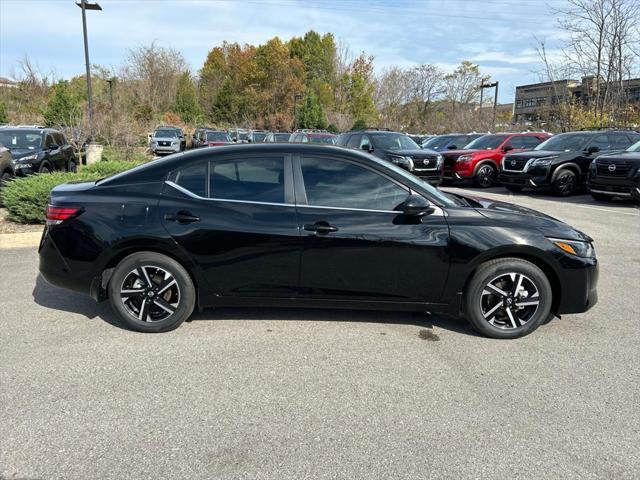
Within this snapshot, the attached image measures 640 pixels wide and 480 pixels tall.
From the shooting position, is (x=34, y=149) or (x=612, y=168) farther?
(x=34, y=149)

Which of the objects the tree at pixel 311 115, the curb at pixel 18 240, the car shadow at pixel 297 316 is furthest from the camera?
the tree at pixel 311 115

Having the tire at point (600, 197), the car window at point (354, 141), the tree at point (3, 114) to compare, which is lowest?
the tire at point (600, 197)

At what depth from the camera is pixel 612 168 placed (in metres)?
11.5

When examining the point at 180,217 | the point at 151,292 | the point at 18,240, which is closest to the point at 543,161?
the point at 180,217

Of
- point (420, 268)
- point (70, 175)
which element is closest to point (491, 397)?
point (420, 268)

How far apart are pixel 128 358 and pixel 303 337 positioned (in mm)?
1392

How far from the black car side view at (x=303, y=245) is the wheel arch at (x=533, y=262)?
0.04 ft

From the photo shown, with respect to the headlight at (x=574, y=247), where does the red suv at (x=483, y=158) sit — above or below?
above

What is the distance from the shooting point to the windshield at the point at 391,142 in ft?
46.1

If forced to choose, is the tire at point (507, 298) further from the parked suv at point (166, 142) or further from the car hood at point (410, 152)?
the parked suv at point (166, 142)

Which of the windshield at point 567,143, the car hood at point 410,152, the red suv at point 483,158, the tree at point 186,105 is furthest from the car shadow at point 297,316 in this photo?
the tree at point 186,105

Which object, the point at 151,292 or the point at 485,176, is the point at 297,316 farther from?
the point at 485,176

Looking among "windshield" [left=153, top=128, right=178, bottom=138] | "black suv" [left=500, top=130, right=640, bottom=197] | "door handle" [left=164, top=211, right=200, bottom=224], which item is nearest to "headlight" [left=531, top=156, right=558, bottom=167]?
"black suv" [left=500, top=130, right=640, bottom=197]

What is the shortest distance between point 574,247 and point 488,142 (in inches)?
529
